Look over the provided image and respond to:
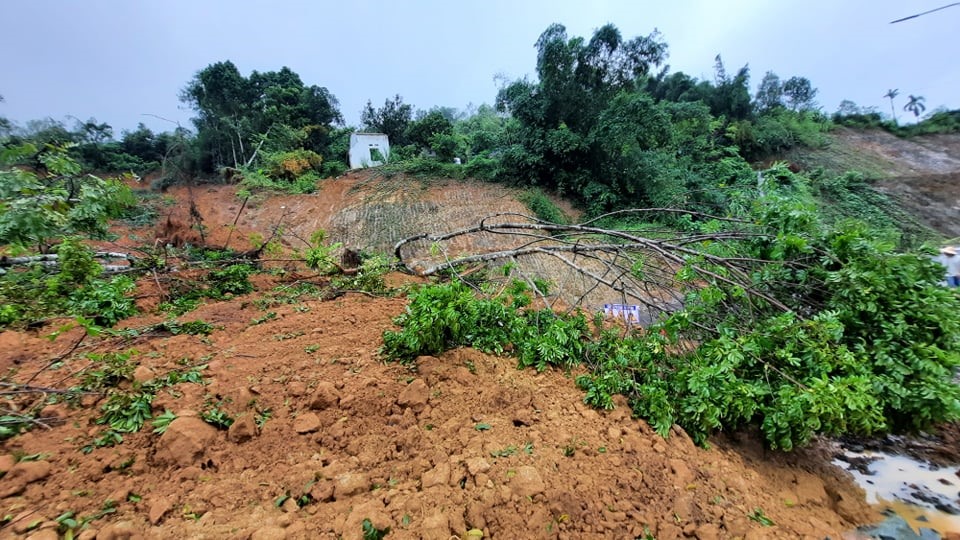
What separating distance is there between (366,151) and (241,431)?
746 inches

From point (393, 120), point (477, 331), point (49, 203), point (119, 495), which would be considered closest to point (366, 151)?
point (393, 120)

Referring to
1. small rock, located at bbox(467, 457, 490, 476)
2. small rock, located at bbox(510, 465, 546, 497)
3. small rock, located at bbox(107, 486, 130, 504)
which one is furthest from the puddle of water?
small rock, located at bbox(107, 486, 130, 504)

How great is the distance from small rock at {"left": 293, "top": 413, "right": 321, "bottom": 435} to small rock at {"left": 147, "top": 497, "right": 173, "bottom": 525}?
0.63 metres

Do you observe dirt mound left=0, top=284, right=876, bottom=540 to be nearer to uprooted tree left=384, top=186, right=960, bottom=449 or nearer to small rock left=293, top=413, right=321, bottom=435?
small rock left=293, top=413, right=321, bottom=435

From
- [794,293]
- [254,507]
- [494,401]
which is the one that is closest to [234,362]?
[254,507]

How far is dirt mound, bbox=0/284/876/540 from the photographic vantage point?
163cm

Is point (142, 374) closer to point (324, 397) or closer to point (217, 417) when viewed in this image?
point (217, 417)

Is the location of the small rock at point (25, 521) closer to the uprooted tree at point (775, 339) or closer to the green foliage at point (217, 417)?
the green foliage at point (217, 417)

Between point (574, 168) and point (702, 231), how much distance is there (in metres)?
13.0

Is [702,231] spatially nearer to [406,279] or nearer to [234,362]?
[406,279]

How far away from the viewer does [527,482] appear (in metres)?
1.88

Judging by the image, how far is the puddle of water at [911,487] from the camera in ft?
7.36

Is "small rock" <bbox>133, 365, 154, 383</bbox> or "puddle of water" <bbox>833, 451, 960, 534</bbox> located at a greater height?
"small rock" <bbox>133, 365, 154, 383</bbox>

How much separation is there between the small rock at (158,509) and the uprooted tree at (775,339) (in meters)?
1.57
